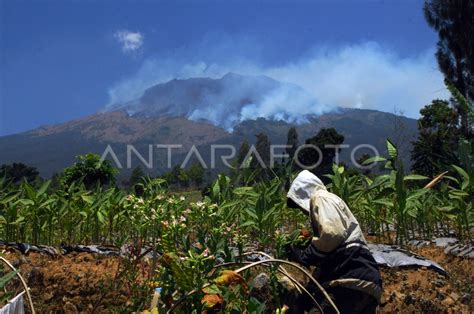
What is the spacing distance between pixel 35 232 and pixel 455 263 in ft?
13.9

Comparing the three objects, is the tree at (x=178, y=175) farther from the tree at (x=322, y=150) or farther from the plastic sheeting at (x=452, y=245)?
the plastic sheeting at (x=452, y=245)

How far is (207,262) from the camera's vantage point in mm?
1872

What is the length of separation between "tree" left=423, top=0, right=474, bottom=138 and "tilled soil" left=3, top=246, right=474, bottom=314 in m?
19.0

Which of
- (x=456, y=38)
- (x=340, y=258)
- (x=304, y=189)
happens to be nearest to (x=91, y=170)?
(x=304, y=189)

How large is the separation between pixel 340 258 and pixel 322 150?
54.6 metres

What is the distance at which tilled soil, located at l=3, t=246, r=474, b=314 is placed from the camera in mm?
3986

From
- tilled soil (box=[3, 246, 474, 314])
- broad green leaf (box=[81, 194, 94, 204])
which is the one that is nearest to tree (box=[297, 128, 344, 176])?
broad green leaf (box=[81, 194, 94, 204])

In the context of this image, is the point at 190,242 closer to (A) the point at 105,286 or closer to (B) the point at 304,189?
(B) the point at 304,189

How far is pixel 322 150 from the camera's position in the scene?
2244 inches

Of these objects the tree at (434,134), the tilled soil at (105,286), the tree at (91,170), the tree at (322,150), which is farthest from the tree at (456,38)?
the tree at (322,150)

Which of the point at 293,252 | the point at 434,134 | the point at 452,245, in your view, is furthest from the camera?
the point at 434,134

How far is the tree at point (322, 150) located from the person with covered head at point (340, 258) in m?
50.6

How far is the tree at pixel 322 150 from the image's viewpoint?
181ft

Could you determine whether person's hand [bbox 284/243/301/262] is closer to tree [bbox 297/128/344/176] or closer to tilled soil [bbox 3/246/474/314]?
tilled soil [bbox 3/246/474/314]
